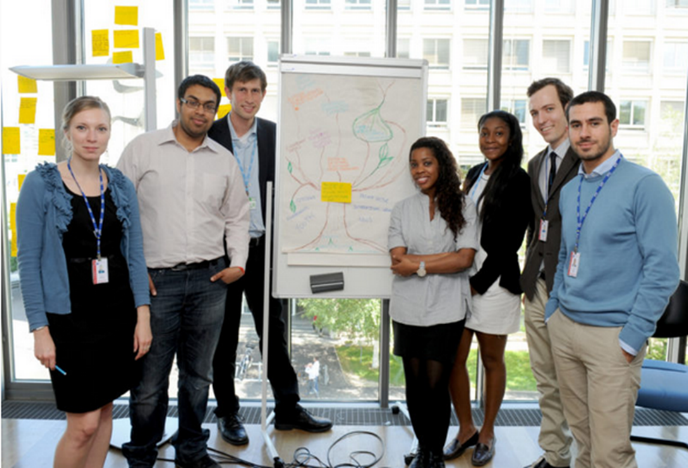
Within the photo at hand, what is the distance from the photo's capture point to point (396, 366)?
3.20 m

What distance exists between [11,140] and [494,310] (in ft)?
9.87

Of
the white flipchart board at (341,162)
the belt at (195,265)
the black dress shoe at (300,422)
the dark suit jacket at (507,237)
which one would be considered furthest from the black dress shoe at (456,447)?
the belt at (195,265)

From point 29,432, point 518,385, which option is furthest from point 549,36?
point 29,432

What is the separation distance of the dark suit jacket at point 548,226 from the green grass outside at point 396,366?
3.64ft

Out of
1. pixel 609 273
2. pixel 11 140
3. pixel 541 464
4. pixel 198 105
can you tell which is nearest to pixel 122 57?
pixel 11 140

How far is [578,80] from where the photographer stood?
3133 mm

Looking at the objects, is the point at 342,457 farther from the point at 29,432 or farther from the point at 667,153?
the point at 667,153

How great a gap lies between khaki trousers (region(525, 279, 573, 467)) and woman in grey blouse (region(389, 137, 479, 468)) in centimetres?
32

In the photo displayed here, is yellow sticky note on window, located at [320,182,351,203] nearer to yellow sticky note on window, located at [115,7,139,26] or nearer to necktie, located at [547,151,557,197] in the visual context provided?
necktie, located at [547,151,557,197]

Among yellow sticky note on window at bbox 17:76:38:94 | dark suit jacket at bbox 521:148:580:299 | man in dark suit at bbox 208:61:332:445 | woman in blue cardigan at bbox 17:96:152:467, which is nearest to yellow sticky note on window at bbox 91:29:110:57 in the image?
yellow sticky note on window at bbox 17:76:38:94

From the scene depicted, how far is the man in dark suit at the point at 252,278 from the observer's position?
8.16ft

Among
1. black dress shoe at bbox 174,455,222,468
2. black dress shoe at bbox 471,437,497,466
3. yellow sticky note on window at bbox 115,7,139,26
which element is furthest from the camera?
yellow sticky note on window at bbox 115,7,139,26

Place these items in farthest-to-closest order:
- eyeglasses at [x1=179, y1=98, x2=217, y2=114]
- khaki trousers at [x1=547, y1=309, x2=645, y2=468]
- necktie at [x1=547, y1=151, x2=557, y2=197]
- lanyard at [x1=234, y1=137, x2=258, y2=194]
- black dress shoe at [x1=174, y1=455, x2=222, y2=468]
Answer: lanyard at [x1=234, y1=137, x2=258, y2=194] < black dress shoe at [x1=174, y1=455, x2=222, y2=468] < necktie at [x1=547, y1=151, x2=557, y2=197] < eyeglasses at [x1=179, y1=98, x2=217, y2=114] < khaki trousers at [x1=547, y1=309, x2=645, y2=468]

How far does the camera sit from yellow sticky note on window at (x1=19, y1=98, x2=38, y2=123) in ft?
9.98
